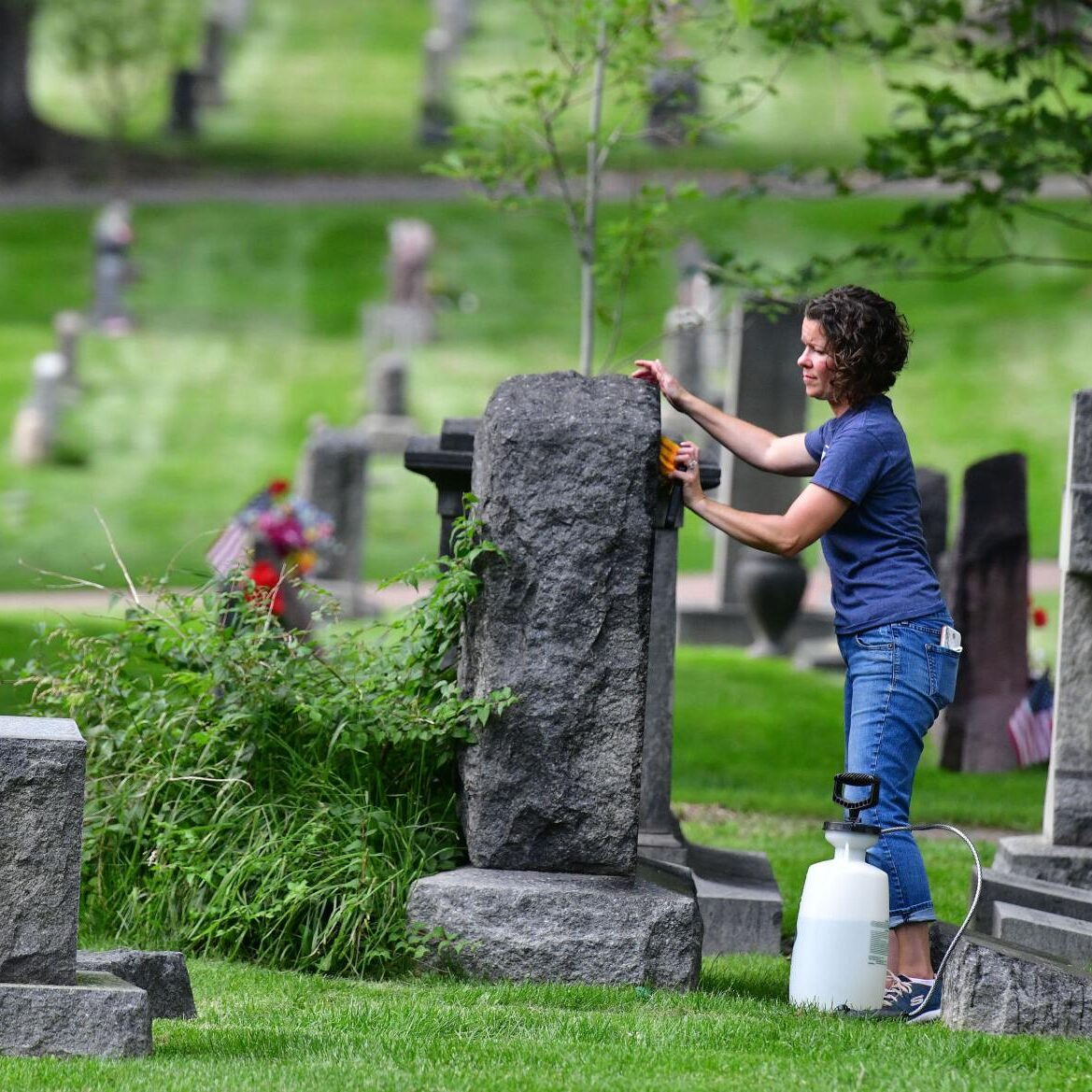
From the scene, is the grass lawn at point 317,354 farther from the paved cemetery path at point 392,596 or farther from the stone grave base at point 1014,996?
the stone grave base at point 1014,996

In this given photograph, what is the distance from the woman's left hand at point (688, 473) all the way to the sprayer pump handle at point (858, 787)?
0.86 meters

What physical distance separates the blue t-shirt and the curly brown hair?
0.08 m

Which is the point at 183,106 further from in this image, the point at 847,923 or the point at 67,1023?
the point at 67,1023

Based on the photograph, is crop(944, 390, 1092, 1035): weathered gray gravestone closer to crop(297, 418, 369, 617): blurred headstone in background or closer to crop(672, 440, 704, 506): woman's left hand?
crop(672, 440, 704, 506): woman's left hand

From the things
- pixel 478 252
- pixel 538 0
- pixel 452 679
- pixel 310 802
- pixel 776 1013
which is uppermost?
pixel 478 252

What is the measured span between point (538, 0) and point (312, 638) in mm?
4722

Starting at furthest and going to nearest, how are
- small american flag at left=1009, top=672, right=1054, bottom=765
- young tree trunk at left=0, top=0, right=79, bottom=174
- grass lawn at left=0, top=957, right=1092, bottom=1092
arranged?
1. young tree trunk at left=0, top=0, right=79, bottom=174
2. small american flag at left=1009, top=672, right=1054, bottom=765
3. grass lawn at left=0, top=957, right=1092, bottom=1092

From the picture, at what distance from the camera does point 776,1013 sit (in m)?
4.61

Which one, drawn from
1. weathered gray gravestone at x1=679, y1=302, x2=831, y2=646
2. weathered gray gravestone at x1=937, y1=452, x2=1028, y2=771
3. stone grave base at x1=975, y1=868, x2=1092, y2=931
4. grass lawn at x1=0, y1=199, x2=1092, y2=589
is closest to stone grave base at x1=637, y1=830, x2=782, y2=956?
stone grave base at x1=975, y1=868, x2=1092, y2=931

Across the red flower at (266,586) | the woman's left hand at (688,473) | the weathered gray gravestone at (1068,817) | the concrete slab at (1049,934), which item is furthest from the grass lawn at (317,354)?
the woman's left hand at (688,473)

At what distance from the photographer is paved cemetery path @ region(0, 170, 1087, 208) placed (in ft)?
113

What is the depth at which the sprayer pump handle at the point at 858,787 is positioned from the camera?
470 cm

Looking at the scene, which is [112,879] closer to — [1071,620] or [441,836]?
[441,836]

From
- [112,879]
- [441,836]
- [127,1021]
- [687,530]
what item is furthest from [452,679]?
[687,530]
